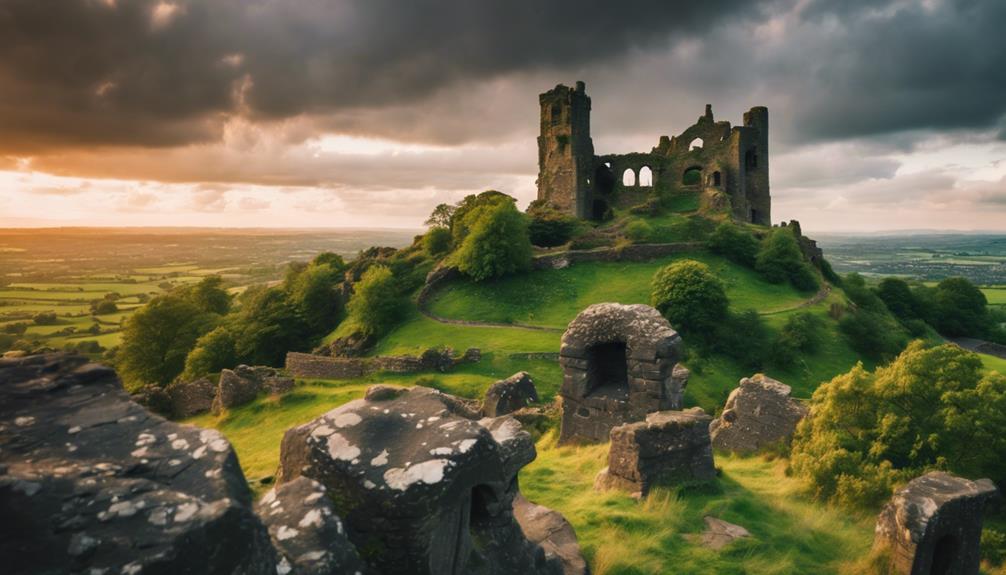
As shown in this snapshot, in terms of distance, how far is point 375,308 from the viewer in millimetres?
42844

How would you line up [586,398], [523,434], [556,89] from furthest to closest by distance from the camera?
[556,89] → [586,398] → [523,434]

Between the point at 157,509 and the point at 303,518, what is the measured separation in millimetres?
1112

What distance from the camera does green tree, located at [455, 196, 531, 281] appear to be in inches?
1799

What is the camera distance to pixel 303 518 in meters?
3.88

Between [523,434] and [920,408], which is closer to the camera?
[523,434]

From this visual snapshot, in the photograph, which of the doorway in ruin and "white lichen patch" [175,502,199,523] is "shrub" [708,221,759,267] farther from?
"white lichen patch" [175,502,199,523]

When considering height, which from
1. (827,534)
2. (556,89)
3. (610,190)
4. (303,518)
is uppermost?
(556,89)

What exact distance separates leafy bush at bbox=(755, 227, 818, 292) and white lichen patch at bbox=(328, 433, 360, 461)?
47503 mm

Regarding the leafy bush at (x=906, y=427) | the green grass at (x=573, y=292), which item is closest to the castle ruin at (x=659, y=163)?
the green grass at (x=573, y=292)

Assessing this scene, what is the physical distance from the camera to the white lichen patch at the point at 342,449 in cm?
454

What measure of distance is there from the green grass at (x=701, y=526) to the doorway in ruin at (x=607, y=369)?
2.75 meters

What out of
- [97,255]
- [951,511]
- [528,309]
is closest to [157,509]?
[951,511]

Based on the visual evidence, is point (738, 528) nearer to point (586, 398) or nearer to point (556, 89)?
point (586, 398)

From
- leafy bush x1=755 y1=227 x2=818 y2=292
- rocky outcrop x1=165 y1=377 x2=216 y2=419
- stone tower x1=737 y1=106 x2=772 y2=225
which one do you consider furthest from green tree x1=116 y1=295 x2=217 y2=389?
stone tower x1=737 y1=106 x2=772 y2=225
